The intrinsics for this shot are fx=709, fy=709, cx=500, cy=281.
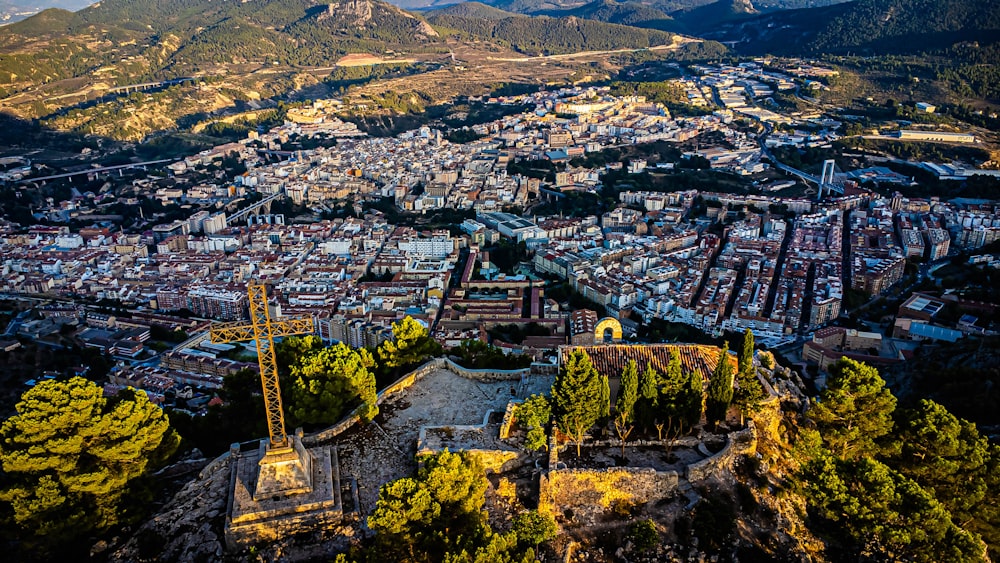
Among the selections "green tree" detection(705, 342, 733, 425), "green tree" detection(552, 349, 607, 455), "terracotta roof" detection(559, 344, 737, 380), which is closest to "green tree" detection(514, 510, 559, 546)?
"green tree" detection(552, 349, 607, 455)

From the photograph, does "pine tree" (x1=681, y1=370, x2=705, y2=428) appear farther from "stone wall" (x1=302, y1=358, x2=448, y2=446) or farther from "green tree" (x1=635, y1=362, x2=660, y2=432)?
"stone wall" (x1=302, y1=358, x2=448, y2=446)

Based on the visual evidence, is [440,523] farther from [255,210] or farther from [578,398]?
[255,210]

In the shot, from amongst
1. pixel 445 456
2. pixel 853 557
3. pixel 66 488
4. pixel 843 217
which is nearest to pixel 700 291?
pixel 843 217

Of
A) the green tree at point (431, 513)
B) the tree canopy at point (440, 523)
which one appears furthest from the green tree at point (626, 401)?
the green tree at point (431, 513)

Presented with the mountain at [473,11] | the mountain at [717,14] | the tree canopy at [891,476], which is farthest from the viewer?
the mountain at [473,11]

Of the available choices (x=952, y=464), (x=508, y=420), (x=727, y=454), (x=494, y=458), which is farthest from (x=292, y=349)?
(x=952, y=464)

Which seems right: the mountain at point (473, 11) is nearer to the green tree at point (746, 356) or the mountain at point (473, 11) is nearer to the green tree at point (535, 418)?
the green tree at point (746, 356)

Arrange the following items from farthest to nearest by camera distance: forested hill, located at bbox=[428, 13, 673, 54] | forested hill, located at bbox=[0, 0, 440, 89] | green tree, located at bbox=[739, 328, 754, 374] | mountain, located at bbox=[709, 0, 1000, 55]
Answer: forested hill, located at bbox=[428, 13, 673, 54]
forested hill, located at bbox=[0, 0, 440, 89]
mountain, located at bbox=[709, 0, 1000, 55]
green tree, located at bbox=[739, 328, 754, 374]
